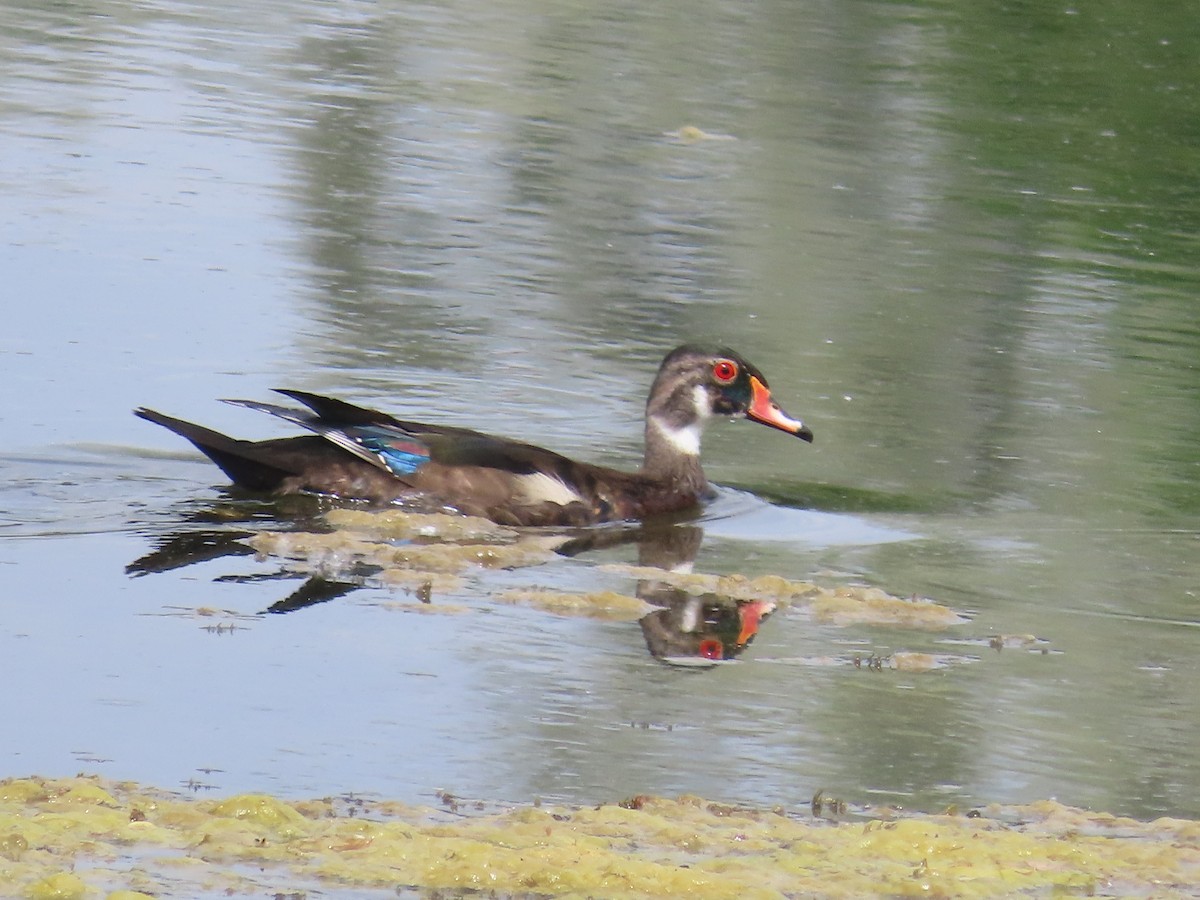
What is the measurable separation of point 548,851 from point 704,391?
5878mm

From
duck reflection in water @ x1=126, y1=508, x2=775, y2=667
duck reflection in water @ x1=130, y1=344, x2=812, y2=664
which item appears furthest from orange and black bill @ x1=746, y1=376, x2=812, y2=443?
duck reflection in water @ x1=126, y1=508, x2=775, y2=667

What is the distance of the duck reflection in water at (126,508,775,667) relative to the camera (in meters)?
8.62

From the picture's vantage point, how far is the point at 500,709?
24.5 feet

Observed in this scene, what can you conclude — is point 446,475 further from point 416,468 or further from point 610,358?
point 610,358

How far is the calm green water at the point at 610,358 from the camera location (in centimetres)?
736

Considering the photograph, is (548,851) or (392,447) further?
→ (392,447)

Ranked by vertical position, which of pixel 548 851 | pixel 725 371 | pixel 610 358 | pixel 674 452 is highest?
pixel 548 851

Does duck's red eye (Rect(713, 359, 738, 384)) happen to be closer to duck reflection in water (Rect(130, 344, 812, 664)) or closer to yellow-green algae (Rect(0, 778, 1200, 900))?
duck reflection in water (Rect(130, 344, 812, 664))

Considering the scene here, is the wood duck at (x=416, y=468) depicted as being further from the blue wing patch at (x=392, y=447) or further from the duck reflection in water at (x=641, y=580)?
the duck reflection in water at (x=641, y=580)

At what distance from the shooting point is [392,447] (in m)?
10.5

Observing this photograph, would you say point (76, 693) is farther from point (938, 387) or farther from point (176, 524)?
point (938, 387)

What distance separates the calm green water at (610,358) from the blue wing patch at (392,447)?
76 centimetres

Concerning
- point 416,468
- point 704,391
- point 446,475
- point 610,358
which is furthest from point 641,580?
point 610,358

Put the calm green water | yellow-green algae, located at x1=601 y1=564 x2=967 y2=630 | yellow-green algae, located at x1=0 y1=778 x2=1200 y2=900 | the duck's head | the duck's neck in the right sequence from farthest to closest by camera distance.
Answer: the duck's head
the duck's neck
yellow-green algae, located at x1=601 y1=564 x2=967 y2=630
the calm green water
yellow-green algae, located at x1=0 y1=778 x2=1200 y2=900
